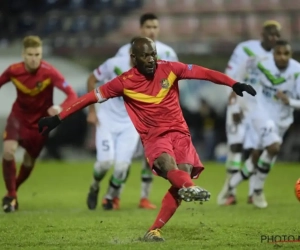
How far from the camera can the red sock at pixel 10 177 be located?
1136 cm

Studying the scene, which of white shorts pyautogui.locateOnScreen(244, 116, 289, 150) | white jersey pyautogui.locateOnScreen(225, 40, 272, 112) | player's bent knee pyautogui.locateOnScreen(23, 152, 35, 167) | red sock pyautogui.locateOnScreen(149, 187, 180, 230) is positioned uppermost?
white jersey pyautogui.locateOnScreen(225, 40, 272, 112)

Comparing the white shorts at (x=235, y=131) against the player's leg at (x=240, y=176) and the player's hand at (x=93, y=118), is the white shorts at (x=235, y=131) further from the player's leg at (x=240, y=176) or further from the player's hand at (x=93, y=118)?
the player's hand at (x=93, y=118)

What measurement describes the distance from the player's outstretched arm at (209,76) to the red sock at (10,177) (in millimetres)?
3898

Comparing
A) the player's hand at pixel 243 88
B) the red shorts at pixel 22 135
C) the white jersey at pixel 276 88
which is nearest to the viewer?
the player's hand at pixel 243 88

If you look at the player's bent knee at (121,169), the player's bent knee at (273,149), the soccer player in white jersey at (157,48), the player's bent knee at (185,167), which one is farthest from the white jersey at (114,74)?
the player's bent knee at (185,167)

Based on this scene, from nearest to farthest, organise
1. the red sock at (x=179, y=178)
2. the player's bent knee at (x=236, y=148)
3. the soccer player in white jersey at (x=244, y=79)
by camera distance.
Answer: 1. the red sock at (x=179, y=178)
2. the soccer player in white jersey at (x=244, y=79)
3. the player's bent knee at (x=236, y=148)

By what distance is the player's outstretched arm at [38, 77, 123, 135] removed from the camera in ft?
25.8

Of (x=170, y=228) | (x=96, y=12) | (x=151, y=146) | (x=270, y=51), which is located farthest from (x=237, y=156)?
(x=96, y=12)

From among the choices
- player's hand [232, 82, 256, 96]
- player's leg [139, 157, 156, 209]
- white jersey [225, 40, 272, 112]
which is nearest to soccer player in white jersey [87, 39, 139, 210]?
player's leg [139, 157, 156, 209]

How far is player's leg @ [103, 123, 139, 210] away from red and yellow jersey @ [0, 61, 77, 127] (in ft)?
3.19

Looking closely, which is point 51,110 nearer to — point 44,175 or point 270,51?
point 270,51

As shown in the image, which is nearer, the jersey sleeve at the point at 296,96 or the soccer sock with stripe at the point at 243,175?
the jersey sleeve at the point at 296,96

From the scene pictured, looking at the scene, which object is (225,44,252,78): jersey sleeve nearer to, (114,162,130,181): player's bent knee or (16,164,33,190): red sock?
(114,162,130,181): player's bent knee

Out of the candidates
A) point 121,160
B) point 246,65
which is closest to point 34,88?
point 121,160
